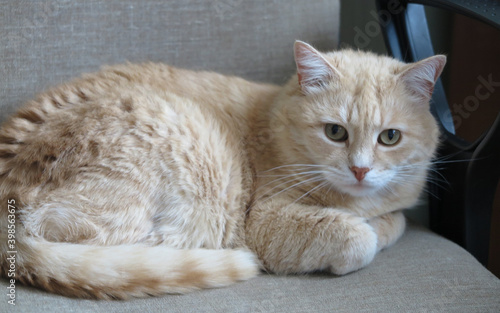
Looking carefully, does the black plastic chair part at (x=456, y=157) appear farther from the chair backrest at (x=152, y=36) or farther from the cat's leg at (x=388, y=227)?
the chair backrest at (x=152, y=36)

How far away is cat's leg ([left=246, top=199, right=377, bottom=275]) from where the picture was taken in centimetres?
144

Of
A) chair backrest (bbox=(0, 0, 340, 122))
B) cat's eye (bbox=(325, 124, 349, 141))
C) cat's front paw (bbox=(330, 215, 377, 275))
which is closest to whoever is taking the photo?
cat's front paw (bbox=(330, 215, 377, 275))

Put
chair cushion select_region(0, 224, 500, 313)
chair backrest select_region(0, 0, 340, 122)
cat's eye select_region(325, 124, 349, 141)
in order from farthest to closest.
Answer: chair backrest select_region(0, 0, 340, 122)
cat's eye select_region(325, 124, 349, 141)
chair cushion select_region(0, 224, 500, 313)

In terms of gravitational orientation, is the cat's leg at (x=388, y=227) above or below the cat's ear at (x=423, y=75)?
below

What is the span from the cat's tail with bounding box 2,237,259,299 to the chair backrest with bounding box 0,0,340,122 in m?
0.77

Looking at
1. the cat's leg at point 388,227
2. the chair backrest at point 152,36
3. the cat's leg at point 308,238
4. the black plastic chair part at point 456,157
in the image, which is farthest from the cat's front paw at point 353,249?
the chair backrest at point 152,36

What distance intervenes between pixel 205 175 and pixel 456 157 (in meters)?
0.79

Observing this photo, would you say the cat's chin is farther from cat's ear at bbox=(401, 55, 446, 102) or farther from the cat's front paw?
cat's ear at bbox=(401, 55, 446, 102)

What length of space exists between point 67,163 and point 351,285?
83cm

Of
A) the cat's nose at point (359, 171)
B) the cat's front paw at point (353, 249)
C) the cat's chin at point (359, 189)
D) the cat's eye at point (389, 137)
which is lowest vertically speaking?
the cat's front paw at point (353, 249)

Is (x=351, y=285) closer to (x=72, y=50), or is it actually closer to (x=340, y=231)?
(x=340, y=231)

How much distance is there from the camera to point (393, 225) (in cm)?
164

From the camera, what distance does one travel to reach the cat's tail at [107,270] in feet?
4.12

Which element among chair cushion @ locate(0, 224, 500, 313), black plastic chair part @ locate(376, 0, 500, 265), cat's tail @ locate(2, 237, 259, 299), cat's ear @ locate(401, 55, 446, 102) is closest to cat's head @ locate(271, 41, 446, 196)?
cat's ear @ locate(401, 55, 446, 102)
